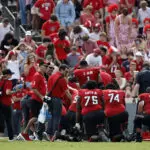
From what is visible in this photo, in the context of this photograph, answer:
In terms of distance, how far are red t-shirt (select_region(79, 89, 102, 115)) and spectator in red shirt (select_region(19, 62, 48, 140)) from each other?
123 cm

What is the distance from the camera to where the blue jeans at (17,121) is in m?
30.5

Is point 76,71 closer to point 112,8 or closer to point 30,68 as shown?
point 30,68

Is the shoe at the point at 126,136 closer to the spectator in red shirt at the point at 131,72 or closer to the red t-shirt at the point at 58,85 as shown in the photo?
the red t-shirt at the point at 58,85

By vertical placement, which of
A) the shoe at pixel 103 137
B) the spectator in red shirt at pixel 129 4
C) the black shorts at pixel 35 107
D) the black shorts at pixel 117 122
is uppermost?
the spectator in red shirt at pixel 129 4

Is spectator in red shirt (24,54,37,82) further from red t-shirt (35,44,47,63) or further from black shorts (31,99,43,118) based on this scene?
black shorts (31,99,43,118)

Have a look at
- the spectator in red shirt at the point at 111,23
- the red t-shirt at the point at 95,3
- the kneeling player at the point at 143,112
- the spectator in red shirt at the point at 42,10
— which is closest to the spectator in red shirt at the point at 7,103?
the kneeling player at the point at 143,112

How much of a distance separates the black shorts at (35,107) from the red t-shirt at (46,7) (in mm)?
7615

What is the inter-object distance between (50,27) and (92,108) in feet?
25.2

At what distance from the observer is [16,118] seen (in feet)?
100

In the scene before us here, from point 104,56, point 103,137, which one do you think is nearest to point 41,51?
point 104,56

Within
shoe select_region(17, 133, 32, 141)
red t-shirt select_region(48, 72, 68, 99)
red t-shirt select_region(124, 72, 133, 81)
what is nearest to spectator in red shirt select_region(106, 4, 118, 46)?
red t-shirt select_region(124, 72, 133, 81)

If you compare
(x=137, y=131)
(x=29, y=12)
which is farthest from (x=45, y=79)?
(x=29, y=12)

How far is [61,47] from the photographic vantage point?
3391 cm
